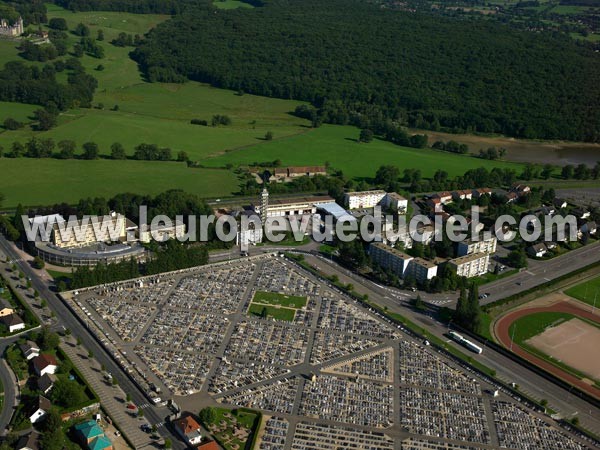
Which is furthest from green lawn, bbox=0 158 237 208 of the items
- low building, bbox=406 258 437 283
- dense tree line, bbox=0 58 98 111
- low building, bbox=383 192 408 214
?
low building, bbox=406 258 437 283

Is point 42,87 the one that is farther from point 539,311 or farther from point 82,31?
point 539,311

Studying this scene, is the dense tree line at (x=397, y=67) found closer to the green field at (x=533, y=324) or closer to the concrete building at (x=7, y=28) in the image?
the concrete building at (x=7, y=28)

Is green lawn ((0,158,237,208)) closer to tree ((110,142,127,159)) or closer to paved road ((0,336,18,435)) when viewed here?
tree ((110,142,127,159))

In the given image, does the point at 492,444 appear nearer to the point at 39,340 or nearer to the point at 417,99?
the point at 39,340

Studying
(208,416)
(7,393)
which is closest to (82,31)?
(7,393)

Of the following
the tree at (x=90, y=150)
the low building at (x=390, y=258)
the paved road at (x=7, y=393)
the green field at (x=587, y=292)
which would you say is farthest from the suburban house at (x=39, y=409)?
the tree at (x=90, y=150)
